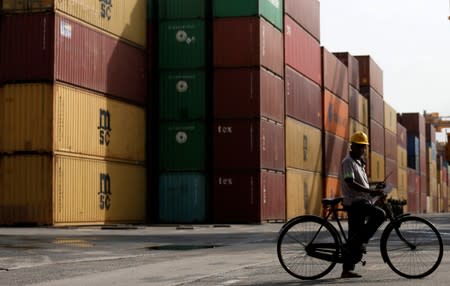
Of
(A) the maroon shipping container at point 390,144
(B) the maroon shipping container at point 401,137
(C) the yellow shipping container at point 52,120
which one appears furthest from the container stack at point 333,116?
(B) the maroon shipping container at point 401,137

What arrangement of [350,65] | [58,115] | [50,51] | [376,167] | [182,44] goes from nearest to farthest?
1. [58,115]
2. [50,51]
3. [182,44]
4. [350,65]
5. [376,167]

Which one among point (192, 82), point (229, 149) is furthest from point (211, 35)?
point (229, 149)

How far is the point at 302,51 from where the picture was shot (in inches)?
1580

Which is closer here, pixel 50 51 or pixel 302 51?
pixel 50 51

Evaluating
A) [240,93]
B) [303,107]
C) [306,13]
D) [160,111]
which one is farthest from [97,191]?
[306,13]

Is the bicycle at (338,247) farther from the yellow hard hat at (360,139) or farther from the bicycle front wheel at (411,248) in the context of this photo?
the yellow hard hat at (360,139)

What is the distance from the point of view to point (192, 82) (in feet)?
112

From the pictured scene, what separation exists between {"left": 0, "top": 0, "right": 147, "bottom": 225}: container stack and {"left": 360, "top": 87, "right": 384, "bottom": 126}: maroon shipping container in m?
33.4

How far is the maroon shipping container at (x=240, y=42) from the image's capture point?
3366 cm

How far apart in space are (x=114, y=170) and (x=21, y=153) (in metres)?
4.80

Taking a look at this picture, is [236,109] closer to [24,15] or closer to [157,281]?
[24,15]

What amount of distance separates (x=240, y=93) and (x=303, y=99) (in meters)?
7.45

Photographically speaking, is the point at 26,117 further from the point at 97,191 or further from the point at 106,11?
the point at 106,11

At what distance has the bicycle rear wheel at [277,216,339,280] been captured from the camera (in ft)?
→ 28.8
